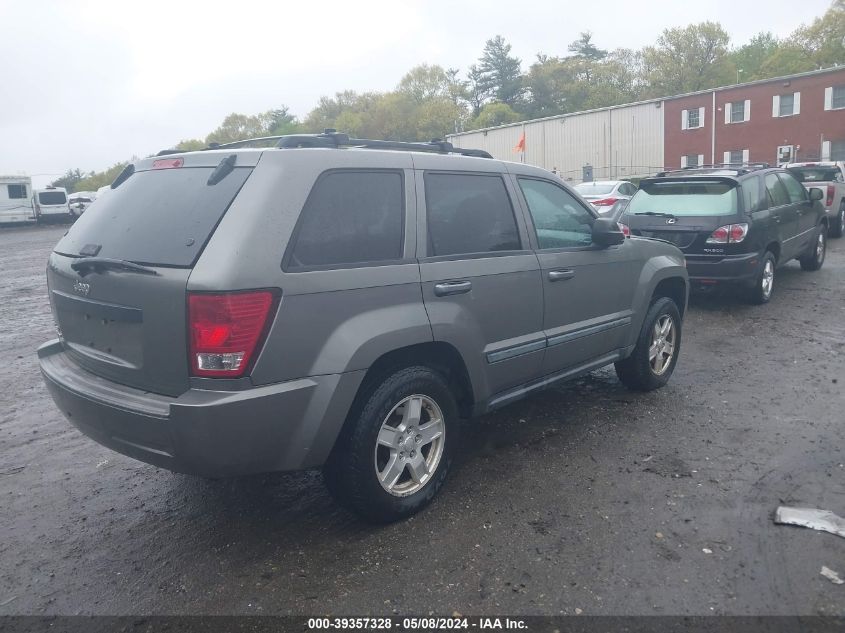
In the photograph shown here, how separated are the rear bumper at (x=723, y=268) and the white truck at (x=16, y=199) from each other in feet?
124

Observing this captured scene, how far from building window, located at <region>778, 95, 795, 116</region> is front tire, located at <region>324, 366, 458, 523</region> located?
43.8 meters

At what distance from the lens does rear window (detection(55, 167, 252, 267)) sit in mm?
3170

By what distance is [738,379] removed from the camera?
19.9 feet

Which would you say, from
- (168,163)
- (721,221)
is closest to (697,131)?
(721,221)

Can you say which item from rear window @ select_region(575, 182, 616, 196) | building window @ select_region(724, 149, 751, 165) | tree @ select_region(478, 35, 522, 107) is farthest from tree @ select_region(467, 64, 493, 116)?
rear window @ select_region(575, 182, 616, 196)

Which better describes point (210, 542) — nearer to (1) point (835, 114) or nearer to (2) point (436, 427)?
(2) point (436, 427)

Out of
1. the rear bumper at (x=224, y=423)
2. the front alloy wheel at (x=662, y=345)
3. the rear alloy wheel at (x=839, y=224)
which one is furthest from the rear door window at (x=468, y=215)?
the rear alloy wheel at (x=839, y=224)

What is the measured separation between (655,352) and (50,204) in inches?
1561

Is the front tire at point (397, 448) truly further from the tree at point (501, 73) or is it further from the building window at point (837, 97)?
the tree at point (501, 73)

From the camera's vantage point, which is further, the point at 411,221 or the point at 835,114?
the point at 835,114

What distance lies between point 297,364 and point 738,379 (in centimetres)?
441

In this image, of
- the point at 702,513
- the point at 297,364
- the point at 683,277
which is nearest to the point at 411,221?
the point at 297,364

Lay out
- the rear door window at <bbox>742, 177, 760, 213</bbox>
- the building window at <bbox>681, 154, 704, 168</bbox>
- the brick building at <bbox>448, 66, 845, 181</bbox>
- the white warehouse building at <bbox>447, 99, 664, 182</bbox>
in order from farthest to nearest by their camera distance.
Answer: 1. the white warehouse building at <bbox>447, 99, 664, 182</bbox>
2. the building window at <bbox>681, 154, 704, 168</bbox>
3. the brick building at <bbox>448, 66, 845, 181</bbox>
4. the rear door window at <bbox>742, 177, 760, 213</bbox>

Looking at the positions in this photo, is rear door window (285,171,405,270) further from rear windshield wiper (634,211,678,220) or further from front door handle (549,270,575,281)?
rear windshield wiper (634,211,678,220)
